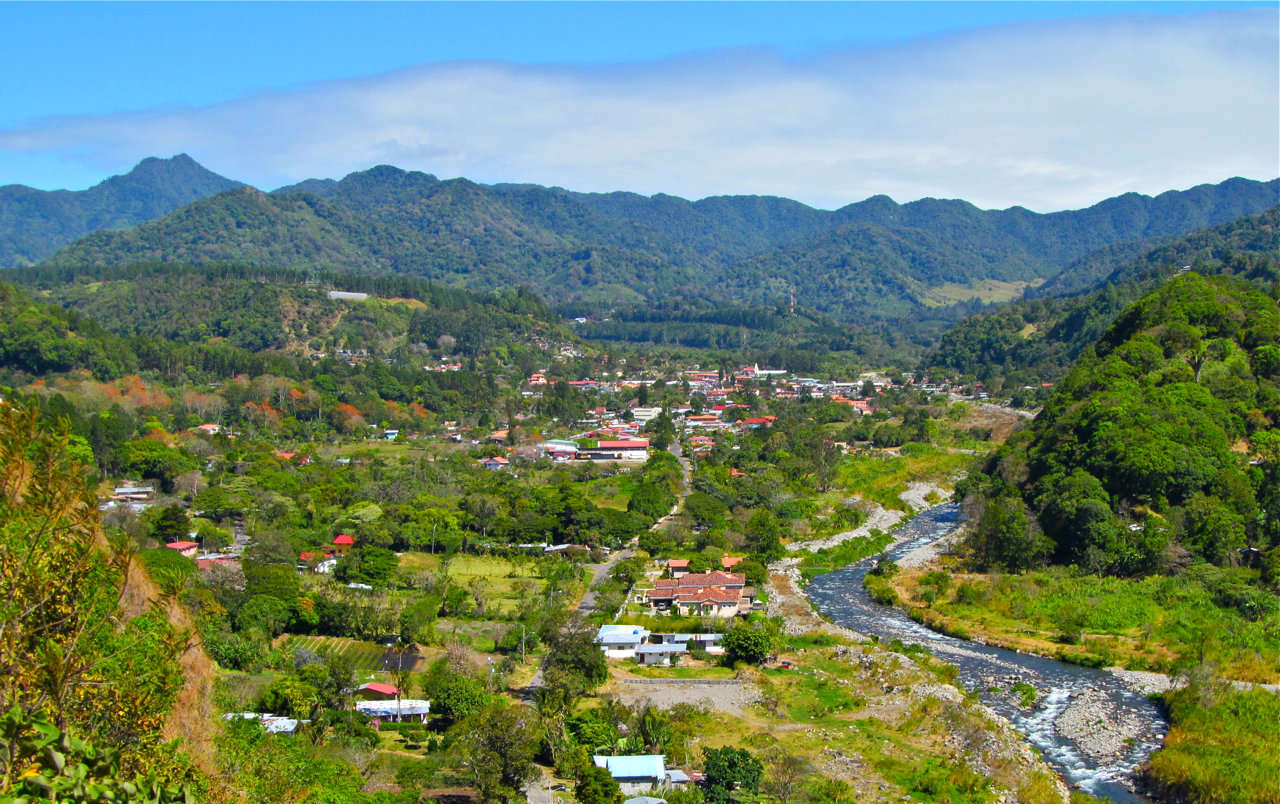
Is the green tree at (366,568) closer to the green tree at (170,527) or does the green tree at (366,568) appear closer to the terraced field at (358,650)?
the terraced field at (358,650)

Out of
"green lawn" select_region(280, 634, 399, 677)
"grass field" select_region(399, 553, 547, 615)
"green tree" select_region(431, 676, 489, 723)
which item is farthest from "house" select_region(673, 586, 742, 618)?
"green tree" select_region(431, 676, 489, 723)

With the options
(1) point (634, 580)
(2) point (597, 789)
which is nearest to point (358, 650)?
(1) point (634, 580)

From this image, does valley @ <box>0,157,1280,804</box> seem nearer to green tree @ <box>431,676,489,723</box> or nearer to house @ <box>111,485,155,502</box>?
green tree @ <box>431,676,489,723</box>

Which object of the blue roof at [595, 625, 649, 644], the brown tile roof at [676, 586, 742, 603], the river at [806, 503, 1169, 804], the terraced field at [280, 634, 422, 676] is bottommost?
the river at [806, 503, 1169, 804]

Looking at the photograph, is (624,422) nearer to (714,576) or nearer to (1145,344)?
(1145,344)

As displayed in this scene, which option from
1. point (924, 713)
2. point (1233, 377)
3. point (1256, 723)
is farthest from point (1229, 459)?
point (924, 713)

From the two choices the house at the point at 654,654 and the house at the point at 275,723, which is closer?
the house at the point at 275,723

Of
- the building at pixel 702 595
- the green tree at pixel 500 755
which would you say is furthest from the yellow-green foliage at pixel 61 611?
the building at pixel 702 595
